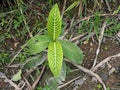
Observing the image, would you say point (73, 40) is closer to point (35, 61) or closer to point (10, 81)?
point (35, 61)

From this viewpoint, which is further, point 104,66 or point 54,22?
point 104,66

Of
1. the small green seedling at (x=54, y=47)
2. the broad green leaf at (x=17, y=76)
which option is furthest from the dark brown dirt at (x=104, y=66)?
the broad green leaf at (x=17, y=76)

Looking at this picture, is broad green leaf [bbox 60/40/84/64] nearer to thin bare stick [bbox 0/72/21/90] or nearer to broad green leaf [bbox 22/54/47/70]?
broad green leaf [bbox 22/54/47/70]

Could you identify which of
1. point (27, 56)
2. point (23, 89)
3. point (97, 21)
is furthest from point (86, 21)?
point (23, 89)

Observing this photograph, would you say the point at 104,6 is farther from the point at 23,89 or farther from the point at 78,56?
the point at 23,89

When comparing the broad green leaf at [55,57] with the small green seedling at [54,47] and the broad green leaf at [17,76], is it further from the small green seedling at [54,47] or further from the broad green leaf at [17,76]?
the broad green leaf at [17,76]

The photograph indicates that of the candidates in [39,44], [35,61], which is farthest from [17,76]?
[39,44]
